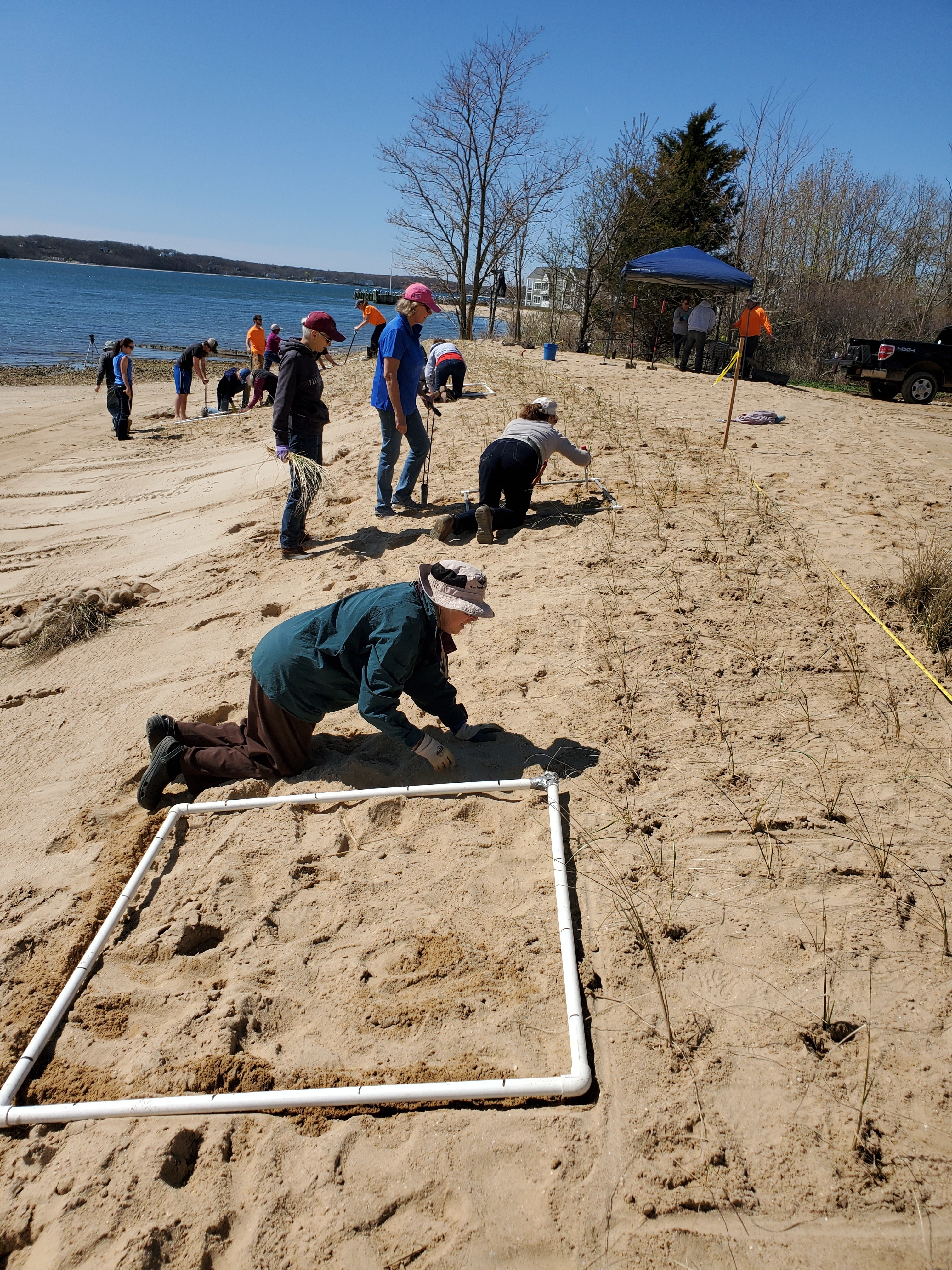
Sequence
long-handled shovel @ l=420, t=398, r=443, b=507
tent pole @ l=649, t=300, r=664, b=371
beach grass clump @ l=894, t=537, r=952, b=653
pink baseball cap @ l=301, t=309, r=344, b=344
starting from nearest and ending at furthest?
beach grass clump @ l=894, t=537, r=952, b=653 → pink baseball cap @ l=301, t=309, r=344, b=344 → long-handled shovel @ l=420, t=398, r=443, b=507 → tent pole @ l=649, t=300, r=664, b=371

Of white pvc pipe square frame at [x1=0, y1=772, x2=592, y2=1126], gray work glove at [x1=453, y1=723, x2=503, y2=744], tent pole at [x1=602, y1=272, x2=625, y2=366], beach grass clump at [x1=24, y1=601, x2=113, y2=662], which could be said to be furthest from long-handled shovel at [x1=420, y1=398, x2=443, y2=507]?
tent pole at [x1=602, y1=272, x2=625, y2=366]

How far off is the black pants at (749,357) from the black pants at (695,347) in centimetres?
85

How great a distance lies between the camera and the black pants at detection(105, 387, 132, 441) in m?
13.3

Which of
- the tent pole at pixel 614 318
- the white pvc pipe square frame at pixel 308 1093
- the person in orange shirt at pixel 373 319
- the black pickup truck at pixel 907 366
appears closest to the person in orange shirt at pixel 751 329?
the black pickup truck at pixel 907 366

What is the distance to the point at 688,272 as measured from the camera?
15070 millimetres

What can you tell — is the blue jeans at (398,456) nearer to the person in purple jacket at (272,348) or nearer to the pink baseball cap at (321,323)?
the pink baseball cap at (321,323)

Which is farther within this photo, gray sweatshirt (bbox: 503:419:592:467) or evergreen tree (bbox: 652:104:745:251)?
evergreen tree (bbox: 652:104:745:251)

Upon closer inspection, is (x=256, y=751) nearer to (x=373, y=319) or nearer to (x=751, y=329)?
(x=373, y=319)

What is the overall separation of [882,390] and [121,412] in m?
13.2

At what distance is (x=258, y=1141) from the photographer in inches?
82.7

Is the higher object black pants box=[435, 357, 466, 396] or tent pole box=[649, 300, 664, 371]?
tent pole box=[649, 300, 664, 371]

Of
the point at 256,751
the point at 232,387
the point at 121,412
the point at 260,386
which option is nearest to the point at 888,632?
the point at 256,751

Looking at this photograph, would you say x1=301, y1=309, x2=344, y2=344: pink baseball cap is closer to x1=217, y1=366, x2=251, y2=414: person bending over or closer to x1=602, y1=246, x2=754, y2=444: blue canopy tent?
x1=217, y1=366, x2=251, y2=414: person bending over

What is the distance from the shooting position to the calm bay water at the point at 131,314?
32031 millimetres
